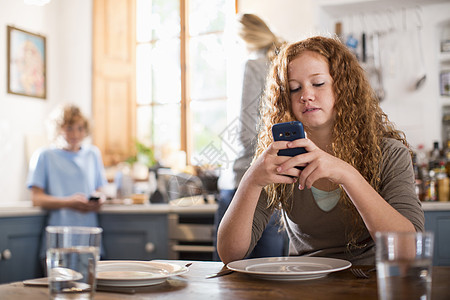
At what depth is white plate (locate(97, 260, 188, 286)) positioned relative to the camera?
0.98m

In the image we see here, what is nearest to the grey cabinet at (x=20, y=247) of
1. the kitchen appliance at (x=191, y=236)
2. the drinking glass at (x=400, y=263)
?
the kitchen appliance at (x=191, y=236)

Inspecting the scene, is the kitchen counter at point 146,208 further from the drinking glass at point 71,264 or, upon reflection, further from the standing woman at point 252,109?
the drinking glass at point 71,264

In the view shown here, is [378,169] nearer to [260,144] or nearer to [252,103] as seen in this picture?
[260,144]

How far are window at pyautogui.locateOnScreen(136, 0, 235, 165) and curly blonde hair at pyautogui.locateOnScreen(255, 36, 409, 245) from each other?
285cm

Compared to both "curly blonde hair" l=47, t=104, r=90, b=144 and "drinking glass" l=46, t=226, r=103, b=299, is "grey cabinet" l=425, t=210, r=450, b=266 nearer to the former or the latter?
"curly blonde hair" l=47, t=104, r=90, b=144

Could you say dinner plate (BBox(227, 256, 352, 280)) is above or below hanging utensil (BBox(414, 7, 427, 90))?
below

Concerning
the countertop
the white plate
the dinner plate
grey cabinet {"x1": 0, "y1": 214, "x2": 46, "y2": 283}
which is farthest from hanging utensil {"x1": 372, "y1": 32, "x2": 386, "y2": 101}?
the white plate

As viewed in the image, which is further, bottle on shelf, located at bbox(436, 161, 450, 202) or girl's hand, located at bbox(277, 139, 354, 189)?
bottle on shelf, located at bbox(436, 161, 450, 202)

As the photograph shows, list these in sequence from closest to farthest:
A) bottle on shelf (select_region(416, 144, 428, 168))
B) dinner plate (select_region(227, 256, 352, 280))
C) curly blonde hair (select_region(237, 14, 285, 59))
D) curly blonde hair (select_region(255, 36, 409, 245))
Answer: dinner plate (select_region(227, 256, 352, 280)) < curly blonde hair (select_region(255, 36, 409, 245)) < curly blonde hair (select_region(237, 14, 285, 59)) < bottle on shelf (select_region(416, 144, 428, 168))

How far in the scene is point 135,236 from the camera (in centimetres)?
321

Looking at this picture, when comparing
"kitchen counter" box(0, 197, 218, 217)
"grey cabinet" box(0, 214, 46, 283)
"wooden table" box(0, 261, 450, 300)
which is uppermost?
"wooden table" box(0, 261, 450, 300)

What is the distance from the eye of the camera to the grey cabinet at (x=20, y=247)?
3.02 meters

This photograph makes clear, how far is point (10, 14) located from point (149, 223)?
2.21m

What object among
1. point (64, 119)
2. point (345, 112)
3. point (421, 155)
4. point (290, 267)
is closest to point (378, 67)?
point (421, 155)
